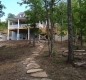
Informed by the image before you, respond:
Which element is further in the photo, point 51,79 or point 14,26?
point 14,26

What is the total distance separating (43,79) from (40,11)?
51.1 feet

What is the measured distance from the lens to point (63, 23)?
29.9 m

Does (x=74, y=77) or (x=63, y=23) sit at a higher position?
(x=63, y=23)

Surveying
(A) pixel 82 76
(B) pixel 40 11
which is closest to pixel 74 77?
(A) pixel 82 76

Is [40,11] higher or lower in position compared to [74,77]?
higher

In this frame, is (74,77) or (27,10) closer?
(74,77)

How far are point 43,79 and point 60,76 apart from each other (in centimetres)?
84

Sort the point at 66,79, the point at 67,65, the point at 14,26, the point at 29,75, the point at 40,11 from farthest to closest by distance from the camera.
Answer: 1. the point at 14,26
2. the point at 40,11
3. the point at 67,65
4. the point at 29,75
5. the point at 66,79

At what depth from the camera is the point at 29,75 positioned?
991cm

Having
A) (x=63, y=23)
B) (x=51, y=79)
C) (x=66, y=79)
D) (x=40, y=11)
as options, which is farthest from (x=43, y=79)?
(x=63, y=23)

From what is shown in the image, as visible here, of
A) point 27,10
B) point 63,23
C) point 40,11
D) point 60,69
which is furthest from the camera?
point 63,23

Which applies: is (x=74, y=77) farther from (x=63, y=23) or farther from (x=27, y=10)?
(x=63, y=23)

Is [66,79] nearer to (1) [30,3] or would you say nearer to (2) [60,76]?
(2) [60,76]

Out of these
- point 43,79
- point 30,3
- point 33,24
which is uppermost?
point 30,3
